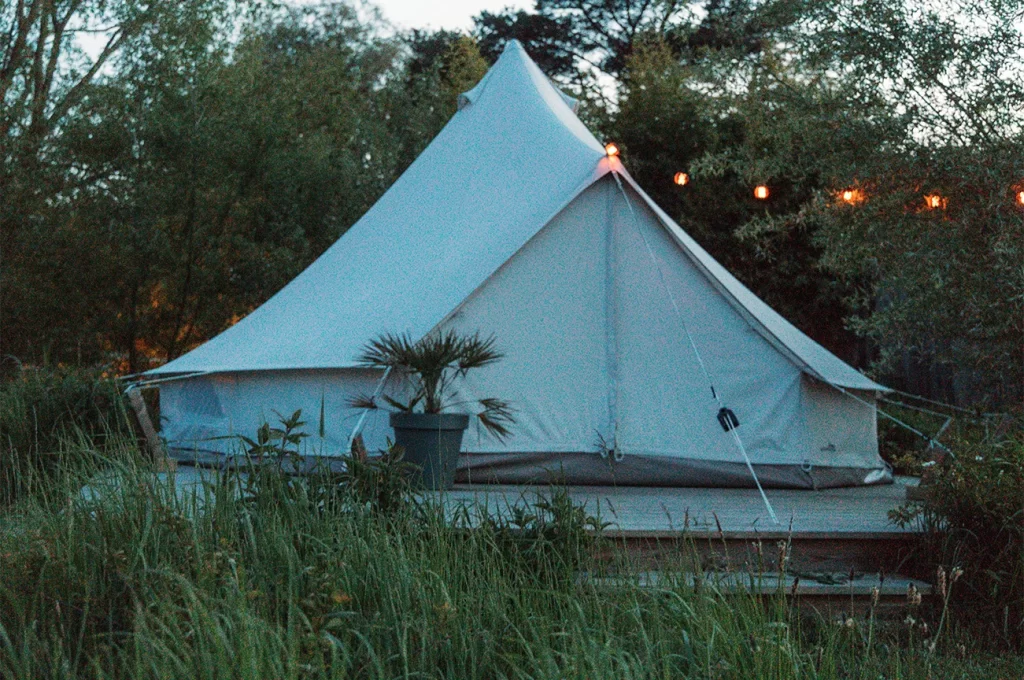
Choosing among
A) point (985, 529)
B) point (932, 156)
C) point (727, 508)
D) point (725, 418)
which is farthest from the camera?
point (725, 418)

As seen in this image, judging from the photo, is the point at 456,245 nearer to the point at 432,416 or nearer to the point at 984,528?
the point at 432,416

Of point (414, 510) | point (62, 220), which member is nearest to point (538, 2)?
point (62, 220)

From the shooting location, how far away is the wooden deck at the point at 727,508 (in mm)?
4281

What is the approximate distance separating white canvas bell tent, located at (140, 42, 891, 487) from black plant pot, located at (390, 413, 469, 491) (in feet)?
2.57

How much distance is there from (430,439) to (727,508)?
4.40 ft

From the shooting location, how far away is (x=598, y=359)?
6.57 metres

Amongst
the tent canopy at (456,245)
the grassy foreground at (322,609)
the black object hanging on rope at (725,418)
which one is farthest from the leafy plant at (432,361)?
the grassy foreground at (322,609)

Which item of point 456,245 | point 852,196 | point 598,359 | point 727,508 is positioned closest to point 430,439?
point 727,508

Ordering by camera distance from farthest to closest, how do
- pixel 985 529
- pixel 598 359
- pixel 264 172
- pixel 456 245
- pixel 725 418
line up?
pixel 264 172, pixel 456 245, pixel 598 359, pixel 725 418, pixel 985 529

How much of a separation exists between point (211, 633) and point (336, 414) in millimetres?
4305

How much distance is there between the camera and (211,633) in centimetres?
221

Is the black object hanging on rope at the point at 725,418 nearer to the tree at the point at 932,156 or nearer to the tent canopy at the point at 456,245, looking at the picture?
the tent canopy at the point at 456,245

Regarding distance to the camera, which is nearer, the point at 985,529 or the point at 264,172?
the point at 985,529

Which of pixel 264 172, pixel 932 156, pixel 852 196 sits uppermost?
pixel 264 172
